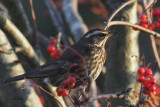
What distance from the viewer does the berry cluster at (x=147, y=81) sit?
2762mm

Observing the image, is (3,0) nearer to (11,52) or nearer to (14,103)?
(11,52)

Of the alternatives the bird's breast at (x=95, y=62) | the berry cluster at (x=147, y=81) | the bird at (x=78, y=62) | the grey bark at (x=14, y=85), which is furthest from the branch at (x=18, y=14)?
the berry cluster at (x=147, y=81)

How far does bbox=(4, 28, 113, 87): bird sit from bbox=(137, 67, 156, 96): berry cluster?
32.5 inches

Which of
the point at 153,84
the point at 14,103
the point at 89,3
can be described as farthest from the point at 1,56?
the point at 89,3

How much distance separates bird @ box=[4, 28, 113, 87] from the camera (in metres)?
3.72

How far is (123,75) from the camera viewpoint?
3.82 metres

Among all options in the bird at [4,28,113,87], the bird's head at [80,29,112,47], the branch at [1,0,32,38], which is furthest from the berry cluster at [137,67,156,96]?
the branch at [1,0,32,38]

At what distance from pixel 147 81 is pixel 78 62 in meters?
1.09

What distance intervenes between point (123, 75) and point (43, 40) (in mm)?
2465

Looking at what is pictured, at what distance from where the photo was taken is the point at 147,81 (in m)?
2.85

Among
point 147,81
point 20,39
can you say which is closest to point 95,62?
point 20,39

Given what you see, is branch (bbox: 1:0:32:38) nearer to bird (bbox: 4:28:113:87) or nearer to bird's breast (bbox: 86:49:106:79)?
bird (bbox: 4:28:113:87)

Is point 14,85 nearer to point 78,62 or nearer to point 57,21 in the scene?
point 78,62

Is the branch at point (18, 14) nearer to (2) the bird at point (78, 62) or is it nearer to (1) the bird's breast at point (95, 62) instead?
(2) the bird at point (78, 62)
